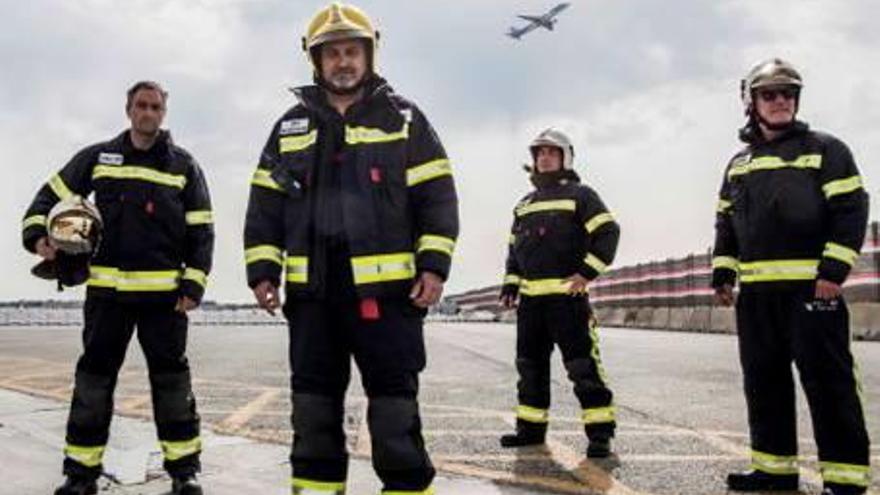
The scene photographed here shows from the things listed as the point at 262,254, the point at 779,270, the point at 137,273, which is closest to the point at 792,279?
the point at 779,270

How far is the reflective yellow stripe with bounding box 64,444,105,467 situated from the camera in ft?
15.6

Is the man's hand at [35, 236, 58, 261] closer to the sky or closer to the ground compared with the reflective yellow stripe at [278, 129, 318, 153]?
closer to the ground

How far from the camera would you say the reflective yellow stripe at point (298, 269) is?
3.81m

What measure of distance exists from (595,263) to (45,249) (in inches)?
130

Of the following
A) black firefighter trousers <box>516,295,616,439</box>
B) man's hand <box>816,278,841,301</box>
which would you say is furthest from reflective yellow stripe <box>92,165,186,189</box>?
man's hand <box>816,278,841,301</box>

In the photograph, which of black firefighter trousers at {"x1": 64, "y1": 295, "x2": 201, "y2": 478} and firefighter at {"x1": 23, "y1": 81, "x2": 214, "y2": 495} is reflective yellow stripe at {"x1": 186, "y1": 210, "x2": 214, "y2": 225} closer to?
firefighter at {"x1": 23, "y1": 81, "x2": 214, "y2": 495}

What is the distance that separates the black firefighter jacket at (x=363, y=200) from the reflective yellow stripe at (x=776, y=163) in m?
1.81

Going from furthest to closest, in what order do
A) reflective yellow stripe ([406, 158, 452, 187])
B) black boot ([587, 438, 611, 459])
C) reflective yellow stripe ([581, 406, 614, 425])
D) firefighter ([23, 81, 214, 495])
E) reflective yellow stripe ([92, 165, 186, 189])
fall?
reflective yellow stripe ([581, 406, 614, 425])
black boot ([587, 438, 611, 459])
reflective yellow stripe ([92, 165, 186, 189])
firefighter ([23, 81, 214, 495])
reflective yellow stripe ([406, 158, 452, 187])

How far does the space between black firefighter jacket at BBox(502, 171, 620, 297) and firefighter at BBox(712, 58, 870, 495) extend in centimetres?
130

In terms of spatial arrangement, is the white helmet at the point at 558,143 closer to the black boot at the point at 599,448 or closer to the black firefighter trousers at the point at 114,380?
the black boot at the point at 599,448

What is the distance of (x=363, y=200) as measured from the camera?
3752mm

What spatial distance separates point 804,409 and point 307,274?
5.59 m

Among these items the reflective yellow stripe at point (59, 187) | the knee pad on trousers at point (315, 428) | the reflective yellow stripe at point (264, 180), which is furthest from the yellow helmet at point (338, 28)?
the reflective yellow stripe at point (59, 187)

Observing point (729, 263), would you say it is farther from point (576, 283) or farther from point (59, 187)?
point (59, 187)
